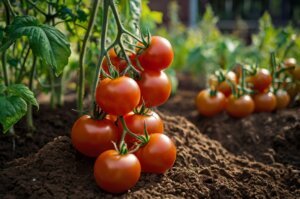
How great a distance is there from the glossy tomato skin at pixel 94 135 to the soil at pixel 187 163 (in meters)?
0.12

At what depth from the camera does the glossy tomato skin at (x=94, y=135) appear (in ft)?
6.84

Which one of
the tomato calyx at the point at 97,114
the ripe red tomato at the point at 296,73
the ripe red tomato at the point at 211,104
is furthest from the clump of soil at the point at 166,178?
the ripe red tomato at the point at 296,73

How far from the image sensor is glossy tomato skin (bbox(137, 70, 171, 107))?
7.15 feet

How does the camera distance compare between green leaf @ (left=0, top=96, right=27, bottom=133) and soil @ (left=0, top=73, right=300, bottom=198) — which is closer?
green leaf @ (left=0, top=96, right=27, bottom=133)

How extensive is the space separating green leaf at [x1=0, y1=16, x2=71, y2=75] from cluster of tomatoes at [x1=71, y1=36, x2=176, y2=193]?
210 mm

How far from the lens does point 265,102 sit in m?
3.59

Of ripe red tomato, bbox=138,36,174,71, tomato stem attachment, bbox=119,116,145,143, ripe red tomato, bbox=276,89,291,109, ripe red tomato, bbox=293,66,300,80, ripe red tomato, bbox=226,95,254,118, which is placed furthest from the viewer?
ripe red tomato, bbox=293,66,300,80

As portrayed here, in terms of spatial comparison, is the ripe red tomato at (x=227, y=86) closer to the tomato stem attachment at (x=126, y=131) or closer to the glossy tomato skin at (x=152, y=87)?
the glossy tomato skin at (x=152, y=87)

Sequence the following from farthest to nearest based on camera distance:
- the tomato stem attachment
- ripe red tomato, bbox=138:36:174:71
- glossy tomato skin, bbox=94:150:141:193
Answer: ripe red tomato, bbox=138:36:174:71, the tomato stem attachment, glossy tomato skin, bbox=94:150:141:193

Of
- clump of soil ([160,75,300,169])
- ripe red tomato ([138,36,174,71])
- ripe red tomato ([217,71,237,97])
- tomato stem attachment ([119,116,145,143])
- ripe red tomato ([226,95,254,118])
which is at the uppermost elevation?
ripe red tomato ([138,36,174,71])

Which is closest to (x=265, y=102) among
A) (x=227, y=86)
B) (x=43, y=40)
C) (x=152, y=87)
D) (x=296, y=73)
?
(x=227, y=86)

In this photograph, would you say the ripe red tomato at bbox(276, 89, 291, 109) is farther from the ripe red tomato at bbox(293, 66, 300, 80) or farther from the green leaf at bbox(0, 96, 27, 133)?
the green leaf at bbox(0, 96, 27, 133)

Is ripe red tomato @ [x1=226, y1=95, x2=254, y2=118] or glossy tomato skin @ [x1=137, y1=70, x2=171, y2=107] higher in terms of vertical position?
glossy tomato skin @ [x1=137, y1=70, x2=171, y2=107]

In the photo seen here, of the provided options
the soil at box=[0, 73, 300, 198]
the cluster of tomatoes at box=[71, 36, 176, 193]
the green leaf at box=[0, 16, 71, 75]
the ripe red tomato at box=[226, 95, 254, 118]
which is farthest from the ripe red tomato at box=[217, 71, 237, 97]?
the green leaf at box=[0, 16, 71, 75]
